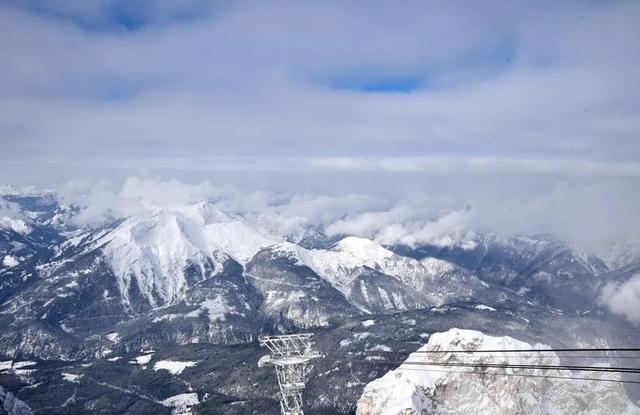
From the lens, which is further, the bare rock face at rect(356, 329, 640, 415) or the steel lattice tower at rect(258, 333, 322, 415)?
the bare rock face at rect(356, 329, 640, 415)

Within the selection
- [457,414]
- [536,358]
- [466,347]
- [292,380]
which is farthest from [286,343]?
[536,358]

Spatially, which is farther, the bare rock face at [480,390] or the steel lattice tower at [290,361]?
the bare rock face at [480,390]

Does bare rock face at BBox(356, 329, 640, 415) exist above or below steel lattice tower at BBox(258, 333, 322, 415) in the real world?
below

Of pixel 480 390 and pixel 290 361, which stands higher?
pixel 290 361

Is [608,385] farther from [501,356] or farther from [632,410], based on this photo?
[501,356]

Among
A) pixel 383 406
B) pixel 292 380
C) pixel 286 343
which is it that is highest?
pixel 286 343

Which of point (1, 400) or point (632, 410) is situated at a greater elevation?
point (632, 410)

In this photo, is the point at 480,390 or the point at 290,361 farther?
the point at 480,390

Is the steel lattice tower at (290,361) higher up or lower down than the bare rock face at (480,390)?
higher up
